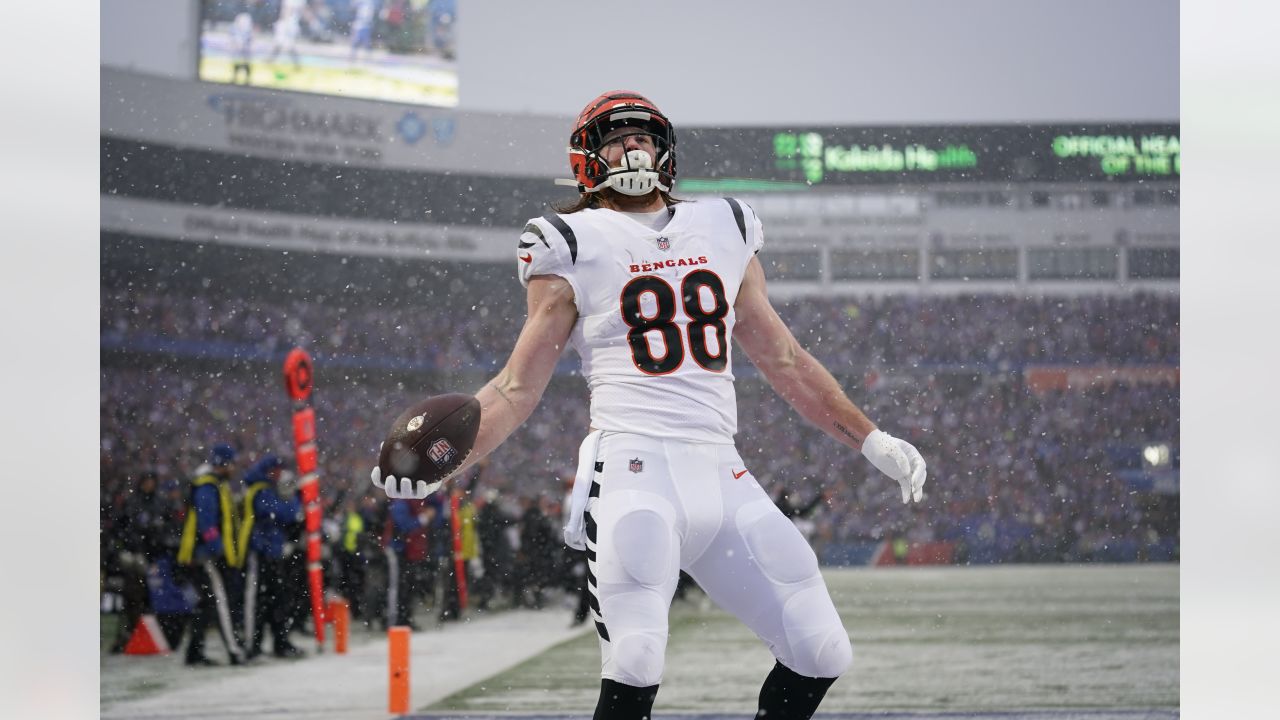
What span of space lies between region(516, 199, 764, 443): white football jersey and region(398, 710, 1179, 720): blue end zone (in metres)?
3.12

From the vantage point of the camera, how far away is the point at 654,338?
305 centimetres

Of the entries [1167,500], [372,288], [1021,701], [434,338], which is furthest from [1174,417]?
[1021,701]

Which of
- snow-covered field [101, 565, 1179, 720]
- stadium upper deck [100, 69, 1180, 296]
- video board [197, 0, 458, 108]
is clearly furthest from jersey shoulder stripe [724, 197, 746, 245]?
stadium upper deck [100, 69, 1180, 296]

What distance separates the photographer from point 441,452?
2.90m

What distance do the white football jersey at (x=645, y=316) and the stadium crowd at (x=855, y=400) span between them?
1648 centimetres

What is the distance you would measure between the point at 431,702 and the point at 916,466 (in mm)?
4127

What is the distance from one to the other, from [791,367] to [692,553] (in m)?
0.58

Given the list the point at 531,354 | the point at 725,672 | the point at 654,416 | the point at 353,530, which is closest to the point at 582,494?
the point at 654,416

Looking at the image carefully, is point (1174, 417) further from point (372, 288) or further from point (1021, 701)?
point (1021, 701)

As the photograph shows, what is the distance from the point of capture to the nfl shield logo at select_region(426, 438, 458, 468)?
2887 millimetres

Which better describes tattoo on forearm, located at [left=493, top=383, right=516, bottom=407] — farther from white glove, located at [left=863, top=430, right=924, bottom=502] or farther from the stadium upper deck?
the stadium upper deck

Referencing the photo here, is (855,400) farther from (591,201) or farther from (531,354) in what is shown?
(531,354)
